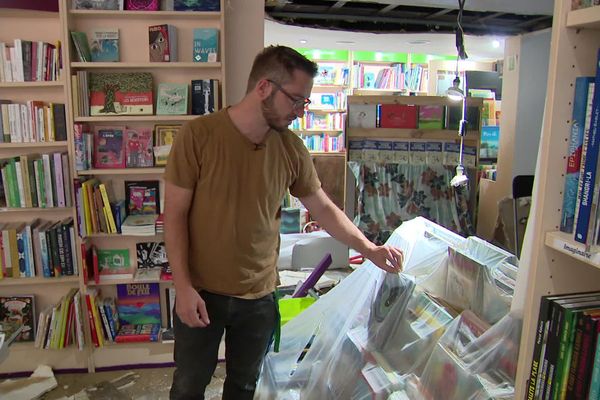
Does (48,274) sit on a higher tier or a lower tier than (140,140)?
lower

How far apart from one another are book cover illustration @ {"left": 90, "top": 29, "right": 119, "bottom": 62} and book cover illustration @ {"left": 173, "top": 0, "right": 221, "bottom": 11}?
33 cm

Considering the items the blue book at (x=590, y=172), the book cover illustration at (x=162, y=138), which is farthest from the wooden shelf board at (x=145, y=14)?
the blue book at (x=590, y=172)

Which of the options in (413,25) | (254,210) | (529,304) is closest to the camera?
(529,304)

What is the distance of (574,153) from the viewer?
0.85 meters

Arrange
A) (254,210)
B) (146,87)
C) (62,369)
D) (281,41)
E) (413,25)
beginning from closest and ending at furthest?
(254,210), (146,87), (62,369), (413,25), (281,41)

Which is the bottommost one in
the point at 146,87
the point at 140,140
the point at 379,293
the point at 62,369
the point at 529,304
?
the point at 62,369

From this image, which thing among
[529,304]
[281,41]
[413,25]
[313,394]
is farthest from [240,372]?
[281,41]

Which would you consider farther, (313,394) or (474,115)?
(474,115)

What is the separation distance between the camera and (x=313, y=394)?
1683 millimetres

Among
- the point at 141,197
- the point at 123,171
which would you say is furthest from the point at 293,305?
the point at 123,171

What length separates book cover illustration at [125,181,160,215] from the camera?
2.55 meters

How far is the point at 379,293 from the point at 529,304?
73 centimetres

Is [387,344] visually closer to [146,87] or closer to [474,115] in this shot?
[146,87]

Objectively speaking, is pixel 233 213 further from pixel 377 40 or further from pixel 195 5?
pixel 377 40
